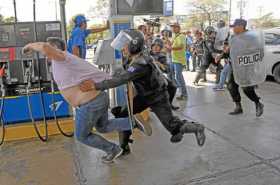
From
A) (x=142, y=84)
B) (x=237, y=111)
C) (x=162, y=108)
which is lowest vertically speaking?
(x=237, y=111)

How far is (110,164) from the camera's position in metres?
3.90

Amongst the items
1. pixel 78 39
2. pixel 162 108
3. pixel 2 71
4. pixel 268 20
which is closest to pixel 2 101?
pixel 2 71

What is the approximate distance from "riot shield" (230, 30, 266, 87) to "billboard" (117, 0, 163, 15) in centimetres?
129

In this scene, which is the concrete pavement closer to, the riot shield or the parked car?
the riot shield

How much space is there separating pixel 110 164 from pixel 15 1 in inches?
112

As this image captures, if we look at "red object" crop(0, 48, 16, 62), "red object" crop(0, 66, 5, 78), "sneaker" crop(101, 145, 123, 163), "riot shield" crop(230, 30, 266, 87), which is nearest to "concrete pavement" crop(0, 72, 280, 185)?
"sneaker" crop(101, 145, 123, 163)

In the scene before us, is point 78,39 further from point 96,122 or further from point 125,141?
point 96,122

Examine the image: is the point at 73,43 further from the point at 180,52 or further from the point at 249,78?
the point at 249,78

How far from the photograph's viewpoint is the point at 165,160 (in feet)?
12.9

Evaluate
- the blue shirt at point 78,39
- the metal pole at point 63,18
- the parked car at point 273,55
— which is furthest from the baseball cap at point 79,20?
the parked car at point 273,55

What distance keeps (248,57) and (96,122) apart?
2.81m

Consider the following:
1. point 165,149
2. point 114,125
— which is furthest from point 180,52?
point 114,125

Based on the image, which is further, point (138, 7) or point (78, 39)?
point (78, 39)

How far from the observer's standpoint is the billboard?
16.9 ft
